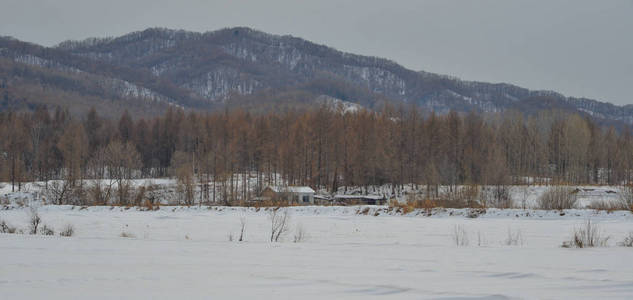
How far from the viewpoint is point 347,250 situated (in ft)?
37.2

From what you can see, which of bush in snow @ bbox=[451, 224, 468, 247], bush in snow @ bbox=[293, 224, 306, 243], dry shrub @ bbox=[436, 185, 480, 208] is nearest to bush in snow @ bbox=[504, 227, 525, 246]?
bush in snow @ bbox=[451, 224, 468, 247]

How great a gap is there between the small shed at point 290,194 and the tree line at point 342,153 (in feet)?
26.9

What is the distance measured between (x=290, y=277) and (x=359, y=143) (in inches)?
1984

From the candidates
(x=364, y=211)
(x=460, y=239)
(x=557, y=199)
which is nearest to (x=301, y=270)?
A: (x=460, y=239)

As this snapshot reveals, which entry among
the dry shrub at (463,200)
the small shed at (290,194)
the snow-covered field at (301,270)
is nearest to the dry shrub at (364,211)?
the dry shrub at (463,200)

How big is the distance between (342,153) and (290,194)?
1684cm

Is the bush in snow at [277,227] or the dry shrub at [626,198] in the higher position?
the dry shrub at [626,198]

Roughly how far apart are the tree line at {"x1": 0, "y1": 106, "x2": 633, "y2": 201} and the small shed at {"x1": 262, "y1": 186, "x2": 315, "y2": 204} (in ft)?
26.9

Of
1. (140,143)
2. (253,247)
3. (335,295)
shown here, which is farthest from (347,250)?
(140,143)

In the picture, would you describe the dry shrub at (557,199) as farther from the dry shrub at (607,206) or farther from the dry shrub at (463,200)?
the dry shrub at (463,200)

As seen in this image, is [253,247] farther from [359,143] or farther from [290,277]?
[359,143]

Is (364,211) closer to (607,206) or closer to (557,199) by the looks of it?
(557,199)

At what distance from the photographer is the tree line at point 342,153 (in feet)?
182

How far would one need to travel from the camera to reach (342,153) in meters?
57.4
